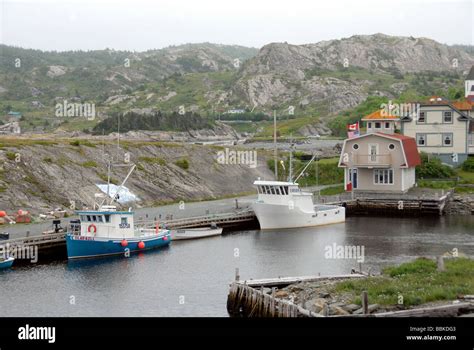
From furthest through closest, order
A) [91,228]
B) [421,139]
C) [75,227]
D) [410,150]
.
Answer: [421,139] → [410,150] → [75,227] → [91,228]

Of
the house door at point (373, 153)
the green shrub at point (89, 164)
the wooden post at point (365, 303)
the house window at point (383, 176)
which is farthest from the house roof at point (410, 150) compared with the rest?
the wooden post at point (365, 303)

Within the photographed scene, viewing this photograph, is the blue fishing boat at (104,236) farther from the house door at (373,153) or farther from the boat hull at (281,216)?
the house door at (373,153)

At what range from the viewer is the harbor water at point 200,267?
36781 millimetres

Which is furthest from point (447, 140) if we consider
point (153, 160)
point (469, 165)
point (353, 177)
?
point (153, 160)

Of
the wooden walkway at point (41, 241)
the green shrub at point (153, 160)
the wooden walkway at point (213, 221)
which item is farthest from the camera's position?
the green shrub at point (153, 160)

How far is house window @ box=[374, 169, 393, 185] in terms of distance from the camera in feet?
253

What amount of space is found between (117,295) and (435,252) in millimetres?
21990

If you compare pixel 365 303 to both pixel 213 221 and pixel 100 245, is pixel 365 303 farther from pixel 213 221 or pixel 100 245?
pixel 213 221

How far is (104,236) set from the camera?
5222 cm

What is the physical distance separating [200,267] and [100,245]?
871 cm

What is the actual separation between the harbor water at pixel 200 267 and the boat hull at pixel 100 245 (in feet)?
3.17

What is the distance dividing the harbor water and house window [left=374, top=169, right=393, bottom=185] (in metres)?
11.4

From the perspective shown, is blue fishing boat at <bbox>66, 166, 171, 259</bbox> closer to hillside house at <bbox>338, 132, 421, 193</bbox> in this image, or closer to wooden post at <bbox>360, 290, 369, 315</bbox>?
wooden post at <bbox>360, 290, 369, 315</bbox>
